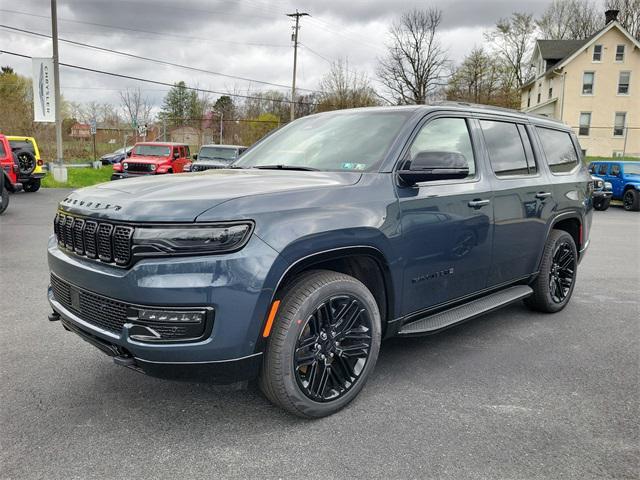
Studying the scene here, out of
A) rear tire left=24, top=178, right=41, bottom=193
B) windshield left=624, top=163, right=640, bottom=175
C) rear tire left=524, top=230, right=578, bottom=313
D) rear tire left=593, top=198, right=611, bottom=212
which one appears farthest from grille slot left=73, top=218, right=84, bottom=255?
windshield left=624, top=163, right=640, bottom=175

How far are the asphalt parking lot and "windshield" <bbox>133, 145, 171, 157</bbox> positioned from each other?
16.5 m

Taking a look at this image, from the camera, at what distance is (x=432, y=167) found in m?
3.20

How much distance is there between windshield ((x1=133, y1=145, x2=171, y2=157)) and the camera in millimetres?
20266

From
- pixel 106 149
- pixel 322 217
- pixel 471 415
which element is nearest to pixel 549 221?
pixel 471 415

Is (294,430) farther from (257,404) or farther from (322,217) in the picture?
(322,217)

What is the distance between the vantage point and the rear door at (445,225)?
3.30 metres

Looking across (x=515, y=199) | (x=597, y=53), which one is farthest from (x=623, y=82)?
(x=515, y=199)

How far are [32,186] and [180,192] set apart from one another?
58.7ft

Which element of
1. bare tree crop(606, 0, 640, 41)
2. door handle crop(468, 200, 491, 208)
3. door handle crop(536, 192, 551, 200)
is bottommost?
door handle crop(468, 200, 491, 208)

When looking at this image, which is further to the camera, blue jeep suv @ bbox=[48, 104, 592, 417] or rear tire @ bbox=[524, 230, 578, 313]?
rear tire @ bbox=[524, 230, 578, 313]

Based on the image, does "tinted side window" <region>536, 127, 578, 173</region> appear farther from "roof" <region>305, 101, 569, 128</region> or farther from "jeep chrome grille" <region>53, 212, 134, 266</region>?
"jeep chrome grille" <region>53, 212, 134, 266</region>

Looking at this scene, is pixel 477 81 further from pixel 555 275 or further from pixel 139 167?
pixel 555 275

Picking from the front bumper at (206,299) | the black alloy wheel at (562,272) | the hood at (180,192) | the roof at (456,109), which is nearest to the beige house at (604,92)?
the black alloy wheel at (562,272)

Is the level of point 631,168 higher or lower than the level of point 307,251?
higher
